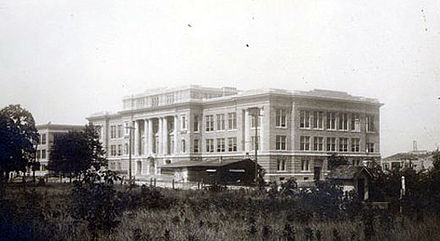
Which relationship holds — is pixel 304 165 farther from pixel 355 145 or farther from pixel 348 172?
pixel 348 172

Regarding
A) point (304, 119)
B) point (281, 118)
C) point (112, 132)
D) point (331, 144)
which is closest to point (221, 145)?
point (281, 118)

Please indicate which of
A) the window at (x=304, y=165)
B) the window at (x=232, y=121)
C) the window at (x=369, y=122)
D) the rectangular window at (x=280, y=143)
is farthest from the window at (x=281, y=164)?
the window at (x=369, y=122)

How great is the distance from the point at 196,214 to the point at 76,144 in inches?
1165

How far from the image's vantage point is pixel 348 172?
23.0 meters

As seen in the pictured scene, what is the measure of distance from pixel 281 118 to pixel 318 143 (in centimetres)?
633

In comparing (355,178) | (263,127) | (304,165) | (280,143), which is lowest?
(304,165)

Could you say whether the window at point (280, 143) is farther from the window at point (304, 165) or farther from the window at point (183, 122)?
the window at point (183, 122)

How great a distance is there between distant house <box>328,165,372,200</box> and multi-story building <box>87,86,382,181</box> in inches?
1330

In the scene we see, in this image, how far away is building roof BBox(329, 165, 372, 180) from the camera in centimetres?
2258

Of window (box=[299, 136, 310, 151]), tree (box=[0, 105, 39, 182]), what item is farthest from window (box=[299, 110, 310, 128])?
tree (box=[0, 105, 39, 182])

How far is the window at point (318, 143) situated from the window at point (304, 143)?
0.91 m

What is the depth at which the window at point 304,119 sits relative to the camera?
217 feet

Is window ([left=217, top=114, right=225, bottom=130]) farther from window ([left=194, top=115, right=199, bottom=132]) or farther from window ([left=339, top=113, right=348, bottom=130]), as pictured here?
window ([left=339, top=113, right=348, bottom=130])

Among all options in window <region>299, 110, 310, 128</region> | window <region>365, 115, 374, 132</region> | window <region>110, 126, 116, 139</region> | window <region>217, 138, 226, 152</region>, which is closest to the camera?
window <region>299, 110, 310, 128</region>
